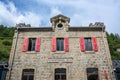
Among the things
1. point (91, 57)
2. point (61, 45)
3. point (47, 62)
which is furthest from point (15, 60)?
point (91, 57)

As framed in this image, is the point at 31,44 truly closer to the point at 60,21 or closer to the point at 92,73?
the point at 60,21

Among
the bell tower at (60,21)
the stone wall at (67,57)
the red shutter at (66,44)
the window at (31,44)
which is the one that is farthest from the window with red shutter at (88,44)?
the window at (31,44)

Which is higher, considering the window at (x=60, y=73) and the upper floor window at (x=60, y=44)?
the upper floor window at (x=60, y=44)

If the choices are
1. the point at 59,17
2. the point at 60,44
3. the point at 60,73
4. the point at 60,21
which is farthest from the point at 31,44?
the point at 60,73

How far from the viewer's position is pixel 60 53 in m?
16.6

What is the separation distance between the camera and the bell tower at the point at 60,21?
60.5 feet

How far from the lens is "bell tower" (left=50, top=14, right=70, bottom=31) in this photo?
60.5 feet

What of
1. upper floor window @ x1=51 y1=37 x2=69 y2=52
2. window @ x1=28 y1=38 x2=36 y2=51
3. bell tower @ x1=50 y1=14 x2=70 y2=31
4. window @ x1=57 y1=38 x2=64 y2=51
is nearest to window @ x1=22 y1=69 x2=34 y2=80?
window @ x1=28 y1=38 x2=36 y2=51

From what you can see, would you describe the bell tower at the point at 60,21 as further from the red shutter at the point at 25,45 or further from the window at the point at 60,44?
the red shutter at the point at 25,45

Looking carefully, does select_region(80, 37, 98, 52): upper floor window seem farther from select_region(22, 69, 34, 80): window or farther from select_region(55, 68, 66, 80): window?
select_region(22, 69, 34, 80): window

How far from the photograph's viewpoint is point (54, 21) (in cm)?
1872

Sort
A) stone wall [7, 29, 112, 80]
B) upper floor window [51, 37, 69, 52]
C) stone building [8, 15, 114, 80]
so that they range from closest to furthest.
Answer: stone wall [7, 29, 112, 80] → stone building [8, 15, 114, 80] → upper floor window [51, 37, 69, 52]

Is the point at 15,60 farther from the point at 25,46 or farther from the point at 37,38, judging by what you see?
the point at 37,38

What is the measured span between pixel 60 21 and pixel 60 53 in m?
4.13
